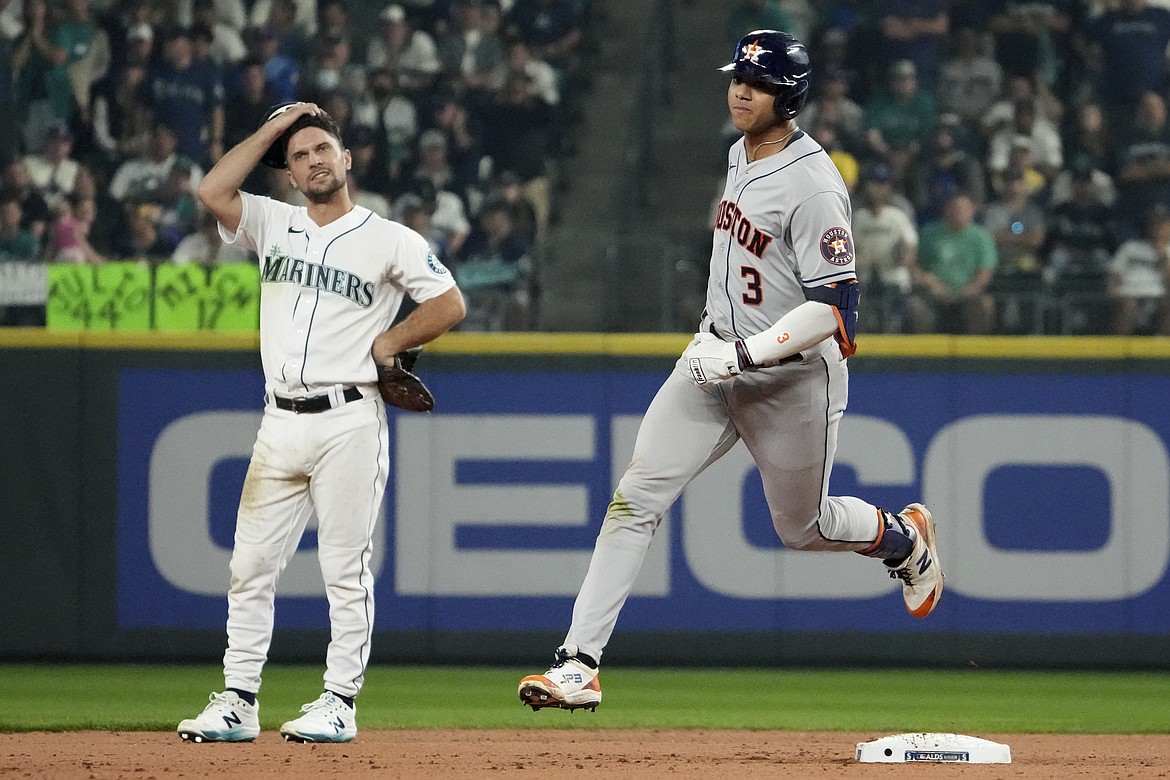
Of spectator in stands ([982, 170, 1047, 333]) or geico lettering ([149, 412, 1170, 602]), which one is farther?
spectator in stands ([982, 170, 1047, 333])

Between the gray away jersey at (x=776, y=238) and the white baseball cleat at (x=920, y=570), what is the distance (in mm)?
1107

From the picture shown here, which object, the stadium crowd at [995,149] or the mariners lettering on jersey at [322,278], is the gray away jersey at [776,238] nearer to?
the mariners lettering on jersey at [322,278]

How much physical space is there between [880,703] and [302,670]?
294cm

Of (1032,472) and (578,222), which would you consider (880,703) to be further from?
(578,222)

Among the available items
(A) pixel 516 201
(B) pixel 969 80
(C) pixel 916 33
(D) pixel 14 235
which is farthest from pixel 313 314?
(C) pixel 916 33

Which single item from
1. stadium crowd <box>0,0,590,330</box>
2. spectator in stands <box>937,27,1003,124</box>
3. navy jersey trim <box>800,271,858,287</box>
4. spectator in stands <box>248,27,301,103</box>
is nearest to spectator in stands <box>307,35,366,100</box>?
stadium crowd <box>0,0,590,330</box>

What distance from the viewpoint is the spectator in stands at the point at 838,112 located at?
11984 millimetres

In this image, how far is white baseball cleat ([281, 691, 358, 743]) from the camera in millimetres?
5652

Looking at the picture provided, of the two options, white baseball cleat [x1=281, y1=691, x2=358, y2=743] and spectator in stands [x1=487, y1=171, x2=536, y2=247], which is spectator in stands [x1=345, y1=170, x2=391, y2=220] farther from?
white baseball cleat [x1=281, y1=691, x2=358, y2=743]

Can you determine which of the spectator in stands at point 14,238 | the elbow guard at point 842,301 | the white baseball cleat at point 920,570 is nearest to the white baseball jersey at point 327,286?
the elbow guard at point 842,301

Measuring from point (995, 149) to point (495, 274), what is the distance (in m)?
3.68

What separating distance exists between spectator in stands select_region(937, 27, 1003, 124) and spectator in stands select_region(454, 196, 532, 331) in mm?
3275

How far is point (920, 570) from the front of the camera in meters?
6.10

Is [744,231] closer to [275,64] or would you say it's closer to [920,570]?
[920,570]
